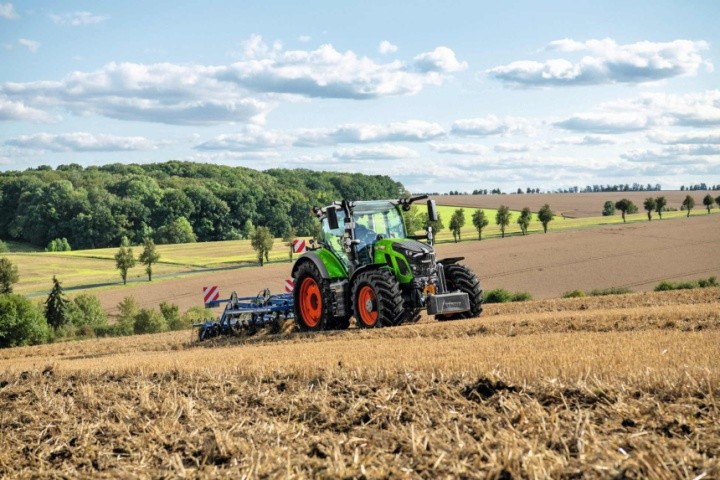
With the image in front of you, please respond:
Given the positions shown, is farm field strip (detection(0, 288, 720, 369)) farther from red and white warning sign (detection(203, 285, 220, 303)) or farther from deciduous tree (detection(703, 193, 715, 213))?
deciduous tree (detection(703, 193, 715, 213))

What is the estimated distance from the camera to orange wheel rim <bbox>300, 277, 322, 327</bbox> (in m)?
16.3

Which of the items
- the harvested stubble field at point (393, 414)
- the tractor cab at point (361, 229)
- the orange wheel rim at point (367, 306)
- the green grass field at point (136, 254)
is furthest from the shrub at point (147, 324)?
the green grass field at point (136, 254)

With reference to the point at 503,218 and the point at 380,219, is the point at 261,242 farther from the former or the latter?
the point at 380,219

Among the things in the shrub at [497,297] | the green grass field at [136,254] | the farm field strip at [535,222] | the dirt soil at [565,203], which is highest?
the dirt soil at [565,203]

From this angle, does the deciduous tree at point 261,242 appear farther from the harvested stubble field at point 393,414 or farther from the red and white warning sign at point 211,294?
the harvested stubble field at point 393,414

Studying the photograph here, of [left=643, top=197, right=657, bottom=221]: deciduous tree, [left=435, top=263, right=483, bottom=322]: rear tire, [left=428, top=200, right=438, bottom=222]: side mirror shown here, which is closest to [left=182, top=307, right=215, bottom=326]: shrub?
[left=435, top=263, right=483, bottom=322]: rear tire

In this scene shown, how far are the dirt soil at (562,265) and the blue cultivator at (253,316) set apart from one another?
26147mm

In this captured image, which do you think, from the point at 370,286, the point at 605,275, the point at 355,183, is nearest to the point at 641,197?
the point at 355,183

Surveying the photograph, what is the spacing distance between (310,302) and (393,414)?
33.8 feet

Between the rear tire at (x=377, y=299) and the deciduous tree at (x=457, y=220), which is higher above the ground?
the deciduous tree at (x=457, y=220)

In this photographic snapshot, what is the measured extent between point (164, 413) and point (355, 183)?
88212 mm

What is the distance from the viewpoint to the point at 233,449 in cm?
599

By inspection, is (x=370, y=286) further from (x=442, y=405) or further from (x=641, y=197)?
(x=641, y=197)

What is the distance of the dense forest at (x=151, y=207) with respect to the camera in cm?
7888
